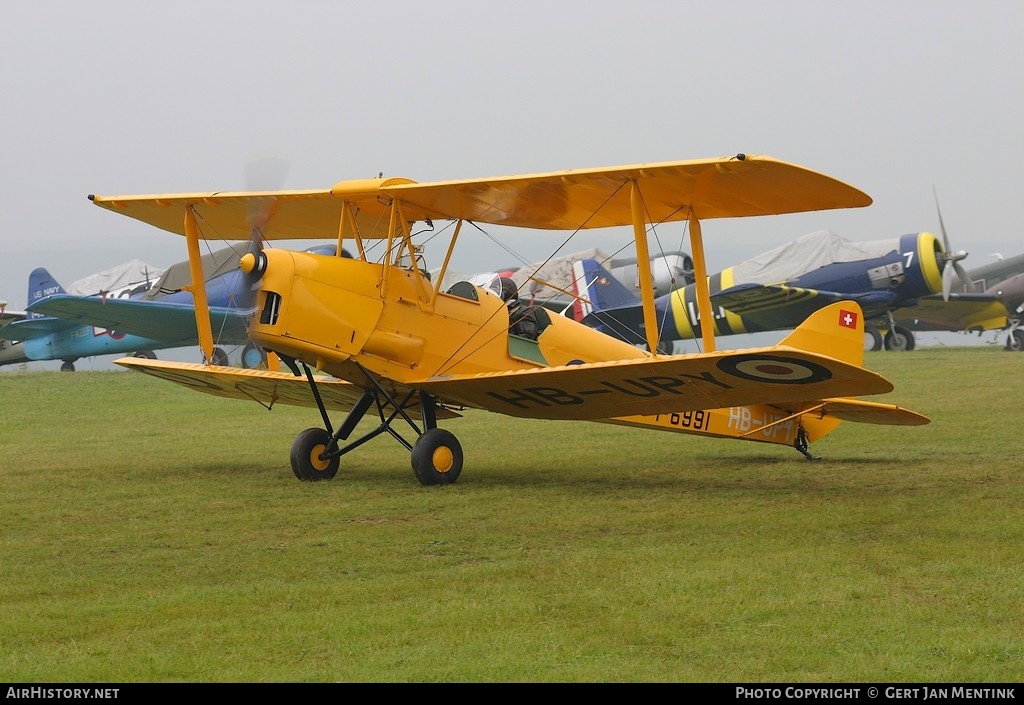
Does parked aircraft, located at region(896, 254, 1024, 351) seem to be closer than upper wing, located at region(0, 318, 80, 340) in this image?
No

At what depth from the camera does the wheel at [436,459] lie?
9.63 m

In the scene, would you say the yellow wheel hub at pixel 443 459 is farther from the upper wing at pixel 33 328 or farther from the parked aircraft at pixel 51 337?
the upper wing at pixel 33 328

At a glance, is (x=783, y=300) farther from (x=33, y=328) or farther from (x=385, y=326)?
(x=385, y=326)

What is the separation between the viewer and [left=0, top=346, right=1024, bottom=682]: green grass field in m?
4.75

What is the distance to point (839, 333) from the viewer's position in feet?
33.8

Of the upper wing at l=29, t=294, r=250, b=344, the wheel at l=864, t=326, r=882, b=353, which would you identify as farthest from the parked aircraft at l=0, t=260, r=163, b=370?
the wheel at l=864, t=326, r=882, b=353

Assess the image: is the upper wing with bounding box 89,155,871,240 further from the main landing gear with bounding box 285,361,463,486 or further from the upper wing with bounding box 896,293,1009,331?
the upper wing with bounding box 896,293,1009,331

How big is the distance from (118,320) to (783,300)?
50.0 ft

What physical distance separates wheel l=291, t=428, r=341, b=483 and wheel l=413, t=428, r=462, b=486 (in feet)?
3.35

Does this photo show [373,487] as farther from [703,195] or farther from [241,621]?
[241,621]

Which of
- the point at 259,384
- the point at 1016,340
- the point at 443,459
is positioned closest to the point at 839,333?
the point at 443,459

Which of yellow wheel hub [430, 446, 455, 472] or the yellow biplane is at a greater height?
the yellow biplane

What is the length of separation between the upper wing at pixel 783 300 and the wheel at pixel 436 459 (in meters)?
19.1
